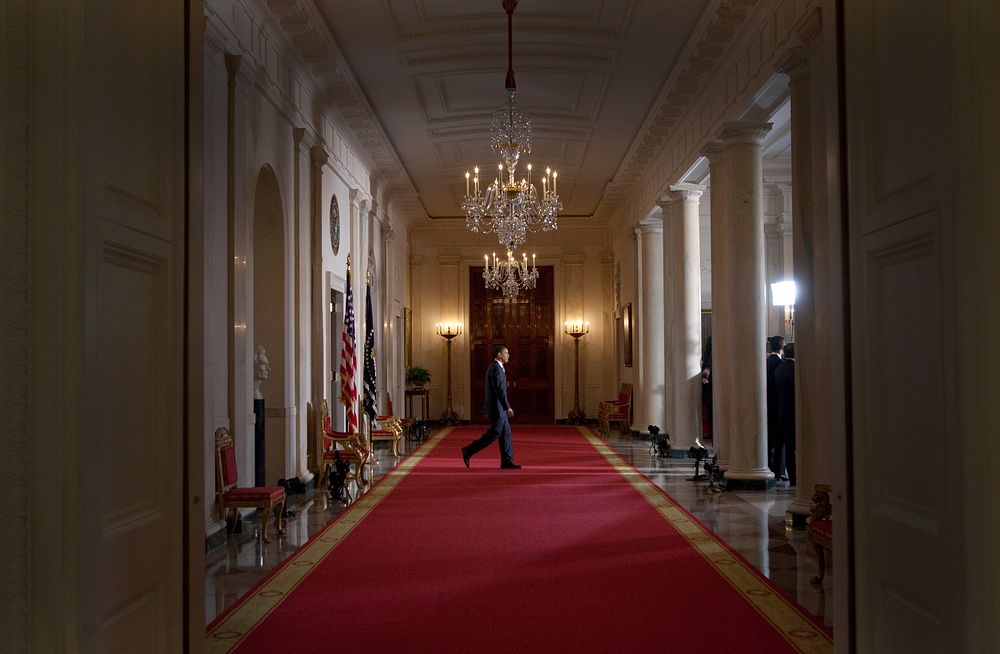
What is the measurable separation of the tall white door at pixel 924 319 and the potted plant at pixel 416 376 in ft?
60.0

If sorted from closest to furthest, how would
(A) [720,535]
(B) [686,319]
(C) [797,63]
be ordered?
(A) [720,535] → (C) [797,63] → (B) [686,319]

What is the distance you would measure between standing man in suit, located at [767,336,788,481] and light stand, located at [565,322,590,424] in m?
11.3

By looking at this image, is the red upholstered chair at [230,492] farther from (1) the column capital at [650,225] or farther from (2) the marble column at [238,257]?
(1) the column capital at [650,225]

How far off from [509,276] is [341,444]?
27.7 ft

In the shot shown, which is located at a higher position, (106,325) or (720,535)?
(106,325)

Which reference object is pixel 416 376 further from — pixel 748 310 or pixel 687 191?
pixel 748 310

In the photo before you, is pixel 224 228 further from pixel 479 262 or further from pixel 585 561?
pixel 479 262

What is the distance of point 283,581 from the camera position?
243 inches

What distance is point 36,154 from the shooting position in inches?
86.9

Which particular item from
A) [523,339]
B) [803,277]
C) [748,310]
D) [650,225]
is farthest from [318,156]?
[523,339]

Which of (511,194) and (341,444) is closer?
(341,444)

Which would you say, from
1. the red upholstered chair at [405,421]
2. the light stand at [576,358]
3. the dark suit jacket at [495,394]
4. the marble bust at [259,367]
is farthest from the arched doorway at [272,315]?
the light stand at [576,358]

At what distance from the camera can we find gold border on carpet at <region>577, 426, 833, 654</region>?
4.77 meters

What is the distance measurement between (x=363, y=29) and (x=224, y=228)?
3.35 metres
